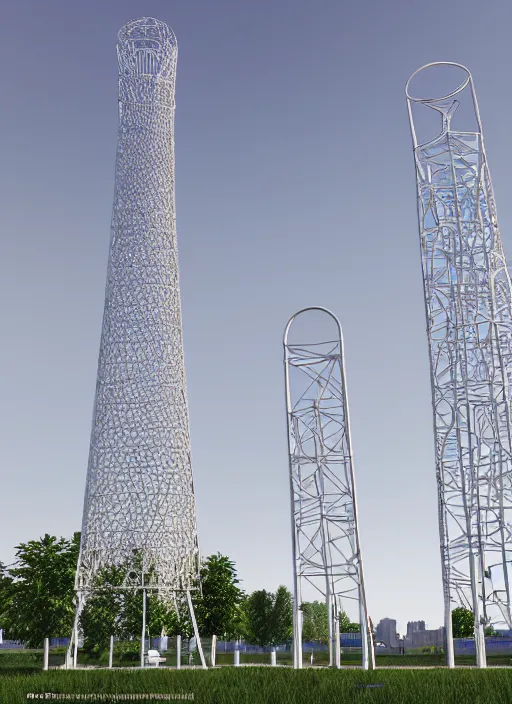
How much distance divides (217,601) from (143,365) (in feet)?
35.3

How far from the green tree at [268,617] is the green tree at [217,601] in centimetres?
1404

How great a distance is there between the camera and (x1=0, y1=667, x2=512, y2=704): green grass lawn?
12.6 meters

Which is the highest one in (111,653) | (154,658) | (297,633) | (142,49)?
(142,49)

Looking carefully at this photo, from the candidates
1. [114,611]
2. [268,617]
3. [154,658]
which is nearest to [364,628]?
[154,658]

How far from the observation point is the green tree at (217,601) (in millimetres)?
33250

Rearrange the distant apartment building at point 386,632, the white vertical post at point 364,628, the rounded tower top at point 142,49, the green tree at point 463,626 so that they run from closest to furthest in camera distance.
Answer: the white vertical post at point 364,628, the rounded tower top at point 142,49, the distant apartment building at point 386,632, the green tree at point 463,626

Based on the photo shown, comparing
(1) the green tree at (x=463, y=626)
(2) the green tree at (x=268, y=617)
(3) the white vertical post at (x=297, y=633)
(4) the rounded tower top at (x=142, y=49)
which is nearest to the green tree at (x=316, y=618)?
(3) the white vertical post at (x=297, y=633)

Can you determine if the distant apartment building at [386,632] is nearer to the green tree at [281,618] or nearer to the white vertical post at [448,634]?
the green tree at [281,618]

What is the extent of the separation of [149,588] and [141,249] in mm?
11811

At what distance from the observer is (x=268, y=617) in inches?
1914

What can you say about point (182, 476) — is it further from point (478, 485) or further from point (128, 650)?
Answer: point (478, 485)

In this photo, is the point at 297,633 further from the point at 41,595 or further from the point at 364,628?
the point at 41,595

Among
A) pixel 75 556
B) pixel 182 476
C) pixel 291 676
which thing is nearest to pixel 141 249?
pixel 182 476

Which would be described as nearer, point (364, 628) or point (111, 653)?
point (364, 628)
